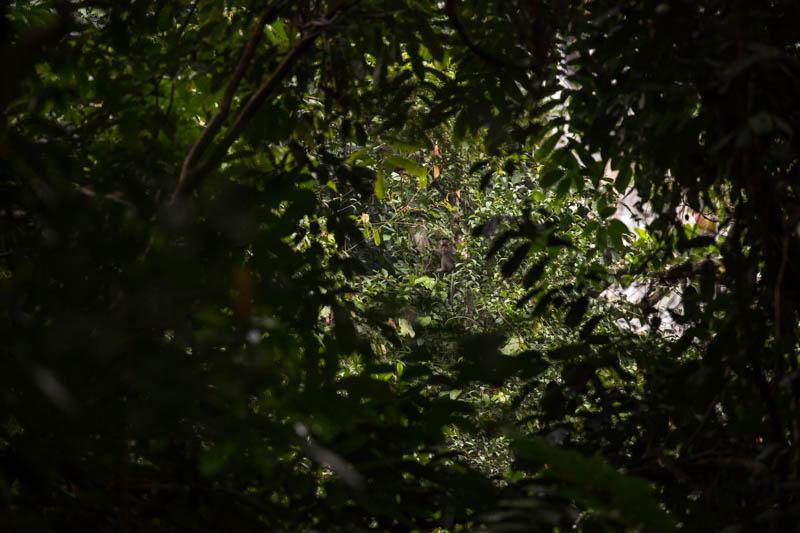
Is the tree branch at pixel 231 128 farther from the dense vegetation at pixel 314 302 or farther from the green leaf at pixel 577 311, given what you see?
the green leaf at pixel 577 311

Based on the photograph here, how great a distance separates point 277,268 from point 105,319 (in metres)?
0.43

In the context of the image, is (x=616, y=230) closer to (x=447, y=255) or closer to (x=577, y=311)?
(x=577, y=311)

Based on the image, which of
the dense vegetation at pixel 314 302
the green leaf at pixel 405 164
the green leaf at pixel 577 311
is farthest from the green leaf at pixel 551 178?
the green leaf at pixel 577 311

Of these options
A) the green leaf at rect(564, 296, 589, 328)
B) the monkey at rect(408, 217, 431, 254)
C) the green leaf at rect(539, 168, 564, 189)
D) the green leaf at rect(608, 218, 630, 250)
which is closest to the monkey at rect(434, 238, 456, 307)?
the monkey at rect(408, 217, 431, 254)

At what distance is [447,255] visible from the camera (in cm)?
671

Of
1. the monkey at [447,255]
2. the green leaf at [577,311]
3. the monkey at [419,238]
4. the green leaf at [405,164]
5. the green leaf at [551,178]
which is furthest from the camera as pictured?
the monkey at [447,255]

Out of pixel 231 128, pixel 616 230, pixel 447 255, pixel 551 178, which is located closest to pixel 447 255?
pixel 447 255

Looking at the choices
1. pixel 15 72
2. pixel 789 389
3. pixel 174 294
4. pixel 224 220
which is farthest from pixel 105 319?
pixel 789 389

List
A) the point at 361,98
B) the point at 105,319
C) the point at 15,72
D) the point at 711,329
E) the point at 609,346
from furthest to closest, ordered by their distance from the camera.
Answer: the point at 361,98
the point at 711,329
the point at 609,346
the point at 105,319
the point at 15,72

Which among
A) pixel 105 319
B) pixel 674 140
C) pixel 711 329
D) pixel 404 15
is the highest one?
pixel 404 15

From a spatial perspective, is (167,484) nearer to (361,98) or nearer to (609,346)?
(609,346)

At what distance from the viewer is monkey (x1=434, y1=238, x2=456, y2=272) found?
21.8ft

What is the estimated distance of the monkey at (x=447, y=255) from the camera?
6641 millimetres

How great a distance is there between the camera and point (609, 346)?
1.41 m
